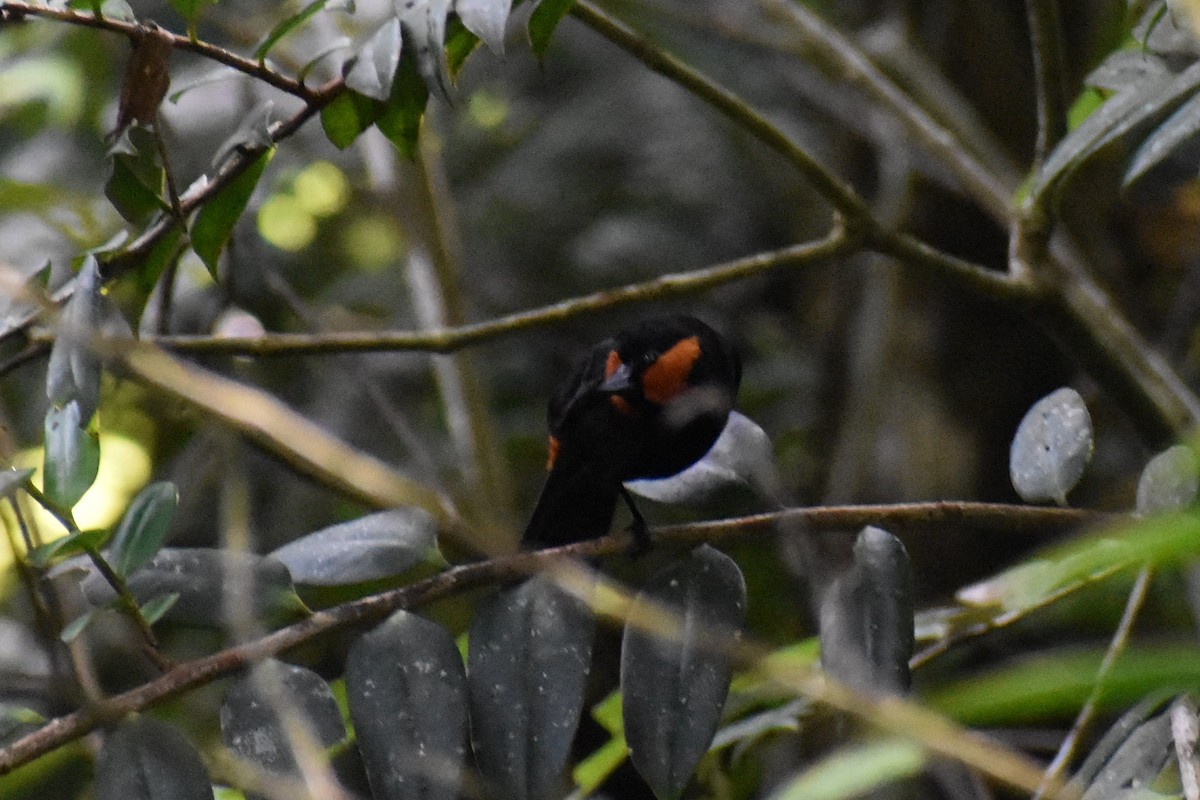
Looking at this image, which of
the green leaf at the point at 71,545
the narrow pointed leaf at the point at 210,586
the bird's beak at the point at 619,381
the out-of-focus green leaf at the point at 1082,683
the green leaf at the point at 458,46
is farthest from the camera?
the bird's beak at the point at 619,381

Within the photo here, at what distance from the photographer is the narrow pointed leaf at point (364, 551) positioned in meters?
0.95

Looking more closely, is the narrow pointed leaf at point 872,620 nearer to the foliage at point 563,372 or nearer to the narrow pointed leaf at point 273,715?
the foliage at point 563,372

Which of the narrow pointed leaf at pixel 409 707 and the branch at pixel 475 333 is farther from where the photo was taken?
the branch at pixel 475 333

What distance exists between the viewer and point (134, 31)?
3.22 feet

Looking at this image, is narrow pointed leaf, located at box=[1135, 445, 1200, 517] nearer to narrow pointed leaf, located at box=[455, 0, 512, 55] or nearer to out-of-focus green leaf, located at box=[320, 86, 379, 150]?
narrow pointed leaf, located at box=[455, 0, 512, 55]

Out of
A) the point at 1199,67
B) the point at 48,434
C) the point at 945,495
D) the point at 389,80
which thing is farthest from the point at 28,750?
the point at 945,495

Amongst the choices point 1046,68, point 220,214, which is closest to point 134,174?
point 220,214

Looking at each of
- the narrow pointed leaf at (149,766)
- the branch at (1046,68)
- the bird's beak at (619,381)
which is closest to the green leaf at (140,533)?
the narrow pointed leaf at (149,766)

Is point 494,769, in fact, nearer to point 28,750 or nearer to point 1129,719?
point 28,750

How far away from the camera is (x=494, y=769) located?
851 millimetres

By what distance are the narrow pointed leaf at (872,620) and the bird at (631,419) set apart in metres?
0.43

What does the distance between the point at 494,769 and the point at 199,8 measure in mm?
612

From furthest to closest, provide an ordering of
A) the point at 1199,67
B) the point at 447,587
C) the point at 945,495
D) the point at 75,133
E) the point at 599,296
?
the point at 75,133
the point at 945,495
the point at 599,296
the point at 1199,67
the point at 447,587

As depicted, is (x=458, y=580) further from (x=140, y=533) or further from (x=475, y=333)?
(x=475, y=333)
